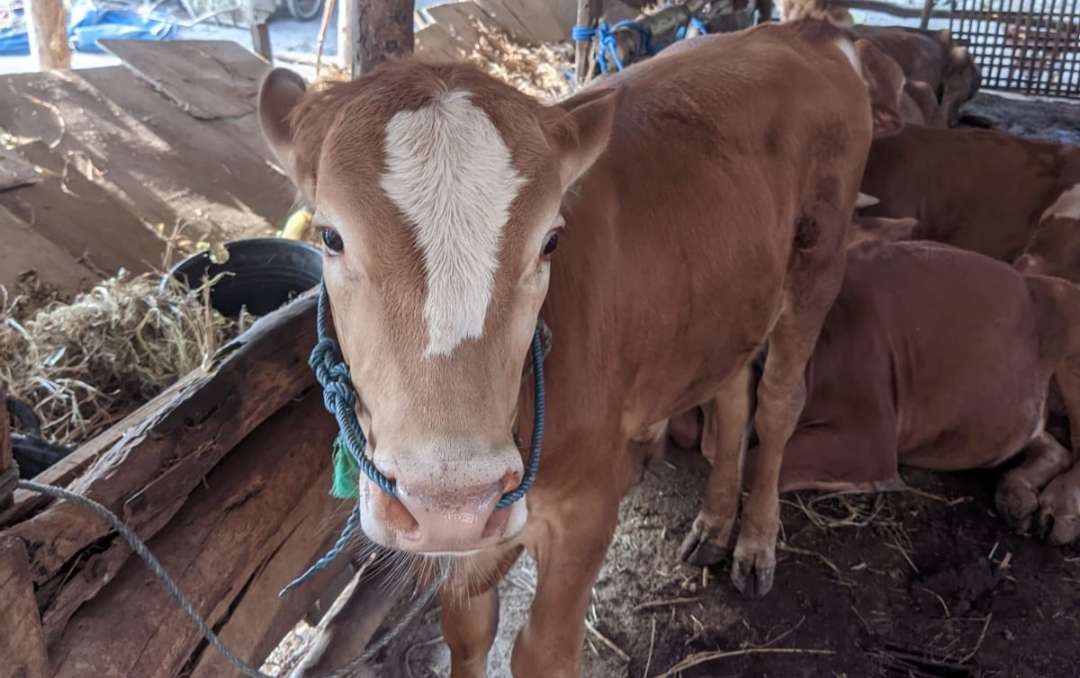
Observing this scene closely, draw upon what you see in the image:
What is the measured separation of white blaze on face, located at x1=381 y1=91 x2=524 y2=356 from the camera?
137 centimetres

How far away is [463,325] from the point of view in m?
1.37

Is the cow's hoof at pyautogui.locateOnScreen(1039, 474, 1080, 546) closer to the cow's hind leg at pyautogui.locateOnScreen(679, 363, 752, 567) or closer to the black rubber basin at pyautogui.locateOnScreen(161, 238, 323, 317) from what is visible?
the cow's hind leg at pyautogui.locateOnScreen(679, 363, 752, 567)

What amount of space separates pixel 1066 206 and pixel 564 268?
3820mm

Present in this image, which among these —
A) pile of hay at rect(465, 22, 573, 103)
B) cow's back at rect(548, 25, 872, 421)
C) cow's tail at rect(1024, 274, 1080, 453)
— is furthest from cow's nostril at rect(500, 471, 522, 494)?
pile of hay at rect(465, 22, 573, 103)

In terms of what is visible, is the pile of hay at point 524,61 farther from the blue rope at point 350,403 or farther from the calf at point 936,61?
the blue rope at point 350,403

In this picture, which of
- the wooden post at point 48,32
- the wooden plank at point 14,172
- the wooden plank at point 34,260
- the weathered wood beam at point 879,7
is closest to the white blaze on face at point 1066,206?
the wooden plank at point 34,260

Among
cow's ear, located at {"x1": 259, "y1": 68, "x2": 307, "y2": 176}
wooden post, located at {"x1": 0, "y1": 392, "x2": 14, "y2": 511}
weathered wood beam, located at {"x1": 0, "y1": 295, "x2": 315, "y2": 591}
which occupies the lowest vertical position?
weathered wood beam, located at {"x1": 0, "y1": 295, "x2": 315, "y2": 591}

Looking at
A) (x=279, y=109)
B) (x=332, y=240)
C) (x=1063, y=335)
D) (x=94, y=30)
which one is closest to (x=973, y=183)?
(x=1063, y=335)

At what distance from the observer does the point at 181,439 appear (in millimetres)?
1729

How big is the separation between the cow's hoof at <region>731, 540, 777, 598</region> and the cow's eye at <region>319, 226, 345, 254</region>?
228 centimetres

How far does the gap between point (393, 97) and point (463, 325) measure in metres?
0.42

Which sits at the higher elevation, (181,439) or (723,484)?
(181,439)

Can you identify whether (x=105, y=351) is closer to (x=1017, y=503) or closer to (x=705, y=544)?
(x=705, y=544)

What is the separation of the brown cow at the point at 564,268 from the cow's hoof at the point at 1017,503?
1.01 m
